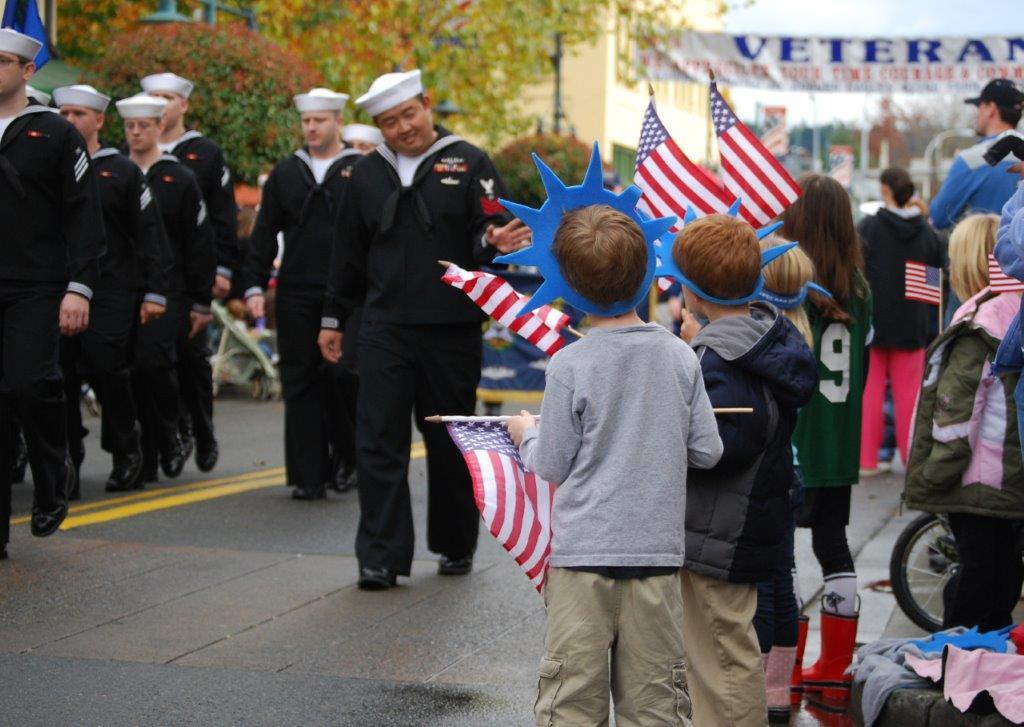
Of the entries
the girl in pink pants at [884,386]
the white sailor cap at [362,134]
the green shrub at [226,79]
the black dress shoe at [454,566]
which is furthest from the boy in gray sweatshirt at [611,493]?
the green shrub at [226,79]

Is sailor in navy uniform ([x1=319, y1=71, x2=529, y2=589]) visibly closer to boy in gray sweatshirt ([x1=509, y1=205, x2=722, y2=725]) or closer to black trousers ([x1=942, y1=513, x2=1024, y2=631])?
black trousers ([x1=942, y1=513, x2=1024, y2=631])

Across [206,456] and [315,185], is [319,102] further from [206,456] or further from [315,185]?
[206,456]

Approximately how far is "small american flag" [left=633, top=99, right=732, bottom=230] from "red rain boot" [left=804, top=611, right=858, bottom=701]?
57.0 inches

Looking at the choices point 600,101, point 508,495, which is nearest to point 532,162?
point 600,101

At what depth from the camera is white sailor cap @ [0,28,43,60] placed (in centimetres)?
745

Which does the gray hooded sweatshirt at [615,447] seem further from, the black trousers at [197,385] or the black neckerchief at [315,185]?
the black trousers at [197,385]

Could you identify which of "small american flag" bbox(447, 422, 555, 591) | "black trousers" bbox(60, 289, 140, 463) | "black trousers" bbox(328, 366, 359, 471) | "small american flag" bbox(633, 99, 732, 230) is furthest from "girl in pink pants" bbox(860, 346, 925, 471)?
"small american flag" bbox(447, 422, 555, 591)

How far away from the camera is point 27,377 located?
24.2 feet

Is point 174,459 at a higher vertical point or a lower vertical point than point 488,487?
lower

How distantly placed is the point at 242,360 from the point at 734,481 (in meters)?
14.4

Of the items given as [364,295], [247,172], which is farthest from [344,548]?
[247,172]

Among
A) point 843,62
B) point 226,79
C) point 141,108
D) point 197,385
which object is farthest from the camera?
point 843,62

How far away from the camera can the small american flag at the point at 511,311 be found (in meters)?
4.88

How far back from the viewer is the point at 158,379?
1067cm
